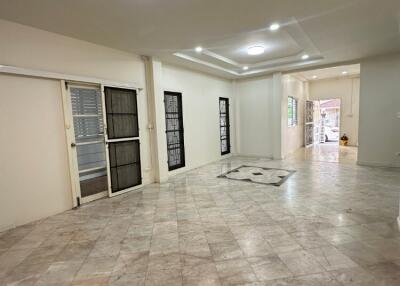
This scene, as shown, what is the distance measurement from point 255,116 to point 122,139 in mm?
4619

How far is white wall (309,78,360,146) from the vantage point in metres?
8.99

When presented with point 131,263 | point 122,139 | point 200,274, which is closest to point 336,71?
point 122,139

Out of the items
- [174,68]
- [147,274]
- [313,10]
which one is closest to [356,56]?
[313,10]

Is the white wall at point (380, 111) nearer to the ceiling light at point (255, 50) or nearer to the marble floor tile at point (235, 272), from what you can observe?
the ceiling light at point (255, 50)

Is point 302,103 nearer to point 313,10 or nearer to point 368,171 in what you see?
point 368,171

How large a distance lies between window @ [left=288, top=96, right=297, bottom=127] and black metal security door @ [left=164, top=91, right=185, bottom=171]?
14.0ft

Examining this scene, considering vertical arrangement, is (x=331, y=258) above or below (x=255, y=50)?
below

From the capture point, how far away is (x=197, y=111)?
239 inches

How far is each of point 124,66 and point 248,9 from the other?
250 cm

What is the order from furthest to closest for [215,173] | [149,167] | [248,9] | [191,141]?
[191,141] → [215,173] → [149,167] → [248,9]

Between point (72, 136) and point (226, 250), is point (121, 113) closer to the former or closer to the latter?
point (72, 136)

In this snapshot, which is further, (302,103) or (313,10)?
(302,103)

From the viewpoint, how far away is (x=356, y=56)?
17.0ft

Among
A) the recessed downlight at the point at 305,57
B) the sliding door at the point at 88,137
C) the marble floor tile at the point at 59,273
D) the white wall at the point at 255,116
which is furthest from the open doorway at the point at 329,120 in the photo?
the marble floor tile at the point at 59,273
